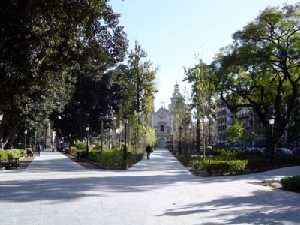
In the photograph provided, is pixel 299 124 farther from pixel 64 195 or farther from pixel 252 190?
pixel 64 195

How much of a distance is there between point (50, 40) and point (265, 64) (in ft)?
71.1

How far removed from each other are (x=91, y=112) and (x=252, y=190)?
40.4m

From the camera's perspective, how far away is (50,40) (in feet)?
50.1

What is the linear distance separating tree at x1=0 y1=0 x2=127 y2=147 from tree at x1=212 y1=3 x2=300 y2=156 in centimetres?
1770

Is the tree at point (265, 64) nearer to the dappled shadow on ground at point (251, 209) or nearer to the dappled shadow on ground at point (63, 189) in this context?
the dappled shadow on ground at point (63, 189)

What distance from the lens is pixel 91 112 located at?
54000mm

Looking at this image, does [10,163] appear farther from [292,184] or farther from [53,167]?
[292,184]

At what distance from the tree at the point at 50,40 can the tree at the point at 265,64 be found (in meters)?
17.7

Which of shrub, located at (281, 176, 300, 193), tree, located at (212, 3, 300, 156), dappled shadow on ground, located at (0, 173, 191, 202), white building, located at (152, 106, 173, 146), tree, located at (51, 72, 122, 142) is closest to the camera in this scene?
dappled shadow on ground, located at (0, 173, 191, 202)

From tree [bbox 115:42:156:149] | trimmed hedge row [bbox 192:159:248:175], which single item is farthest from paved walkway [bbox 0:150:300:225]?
tree [bbox 115:42:156:149]

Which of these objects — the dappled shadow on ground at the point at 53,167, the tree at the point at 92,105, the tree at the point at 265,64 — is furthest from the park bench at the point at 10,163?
the tree at the point at 92,105

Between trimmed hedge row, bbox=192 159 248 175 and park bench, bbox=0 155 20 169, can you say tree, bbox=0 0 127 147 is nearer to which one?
trimmed hedge row, bbox=192 159 248 175

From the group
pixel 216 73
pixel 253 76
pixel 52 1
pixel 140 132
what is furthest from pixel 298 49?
pixel 52 1

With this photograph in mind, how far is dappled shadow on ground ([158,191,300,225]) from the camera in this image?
971cm
